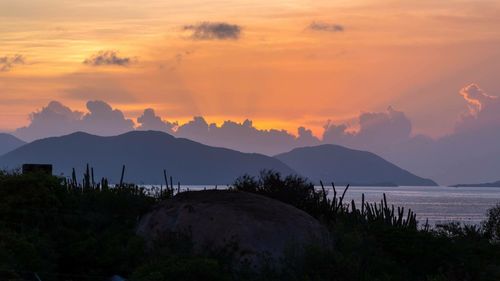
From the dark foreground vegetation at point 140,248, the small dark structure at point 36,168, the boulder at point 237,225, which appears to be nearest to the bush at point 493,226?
the dark foreground vegetation at point 140,248

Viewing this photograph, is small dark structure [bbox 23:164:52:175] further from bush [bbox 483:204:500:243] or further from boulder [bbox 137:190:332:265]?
bush [bbox 483:204:500:243]

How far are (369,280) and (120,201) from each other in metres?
11.2

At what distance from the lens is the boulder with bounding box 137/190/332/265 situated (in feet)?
97.8

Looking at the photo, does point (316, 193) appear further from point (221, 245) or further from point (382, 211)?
point (221, 245)

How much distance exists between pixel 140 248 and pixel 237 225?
10.3 ft

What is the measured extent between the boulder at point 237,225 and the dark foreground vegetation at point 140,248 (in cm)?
63

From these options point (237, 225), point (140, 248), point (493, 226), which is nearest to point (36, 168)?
point (140, 248)

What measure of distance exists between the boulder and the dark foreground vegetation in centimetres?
63

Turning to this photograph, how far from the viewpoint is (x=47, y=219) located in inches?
1281

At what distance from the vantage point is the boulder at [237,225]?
2981 cm

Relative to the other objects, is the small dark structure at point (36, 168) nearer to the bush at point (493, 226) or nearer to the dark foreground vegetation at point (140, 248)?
the dark foreground vegetation at point (140, 248)

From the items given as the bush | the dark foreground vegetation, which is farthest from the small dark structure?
the bush

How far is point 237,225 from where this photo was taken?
3034 centimetres

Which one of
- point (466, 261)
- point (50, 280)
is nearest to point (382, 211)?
point (466, 261)
